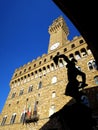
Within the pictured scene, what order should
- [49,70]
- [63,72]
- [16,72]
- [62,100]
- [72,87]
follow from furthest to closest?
[16,72]
[49,70]
[63,72]
[62,100]
[72,87]

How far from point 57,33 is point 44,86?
466 inches

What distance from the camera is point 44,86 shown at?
65.9 ft

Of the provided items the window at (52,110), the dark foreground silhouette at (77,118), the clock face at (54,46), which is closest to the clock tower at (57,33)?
the clock face at (54,46)

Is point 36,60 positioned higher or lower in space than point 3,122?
higher

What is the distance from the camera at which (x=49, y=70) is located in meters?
21.1

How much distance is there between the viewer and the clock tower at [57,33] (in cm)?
2534

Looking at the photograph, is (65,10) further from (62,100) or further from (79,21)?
(62,100)

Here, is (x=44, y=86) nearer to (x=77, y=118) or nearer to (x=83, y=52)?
(x=83, y=52)

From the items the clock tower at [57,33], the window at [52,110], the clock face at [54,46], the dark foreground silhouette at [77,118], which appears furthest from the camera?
the clock tower at [57,33]

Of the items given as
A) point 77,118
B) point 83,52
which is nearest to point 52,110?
point 83,52

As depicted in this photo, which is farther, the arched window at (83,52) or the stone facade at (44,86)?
the arched window at (83,52)

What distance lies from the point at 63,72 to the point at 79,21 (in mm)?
14939

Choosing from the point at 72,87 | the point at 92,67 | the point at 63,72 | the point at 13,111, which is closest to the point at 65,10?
the point at 72,87

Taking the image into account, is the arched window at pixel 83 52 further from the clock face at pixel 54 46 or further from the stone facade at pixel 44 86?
the clock face at pixel 54 46
